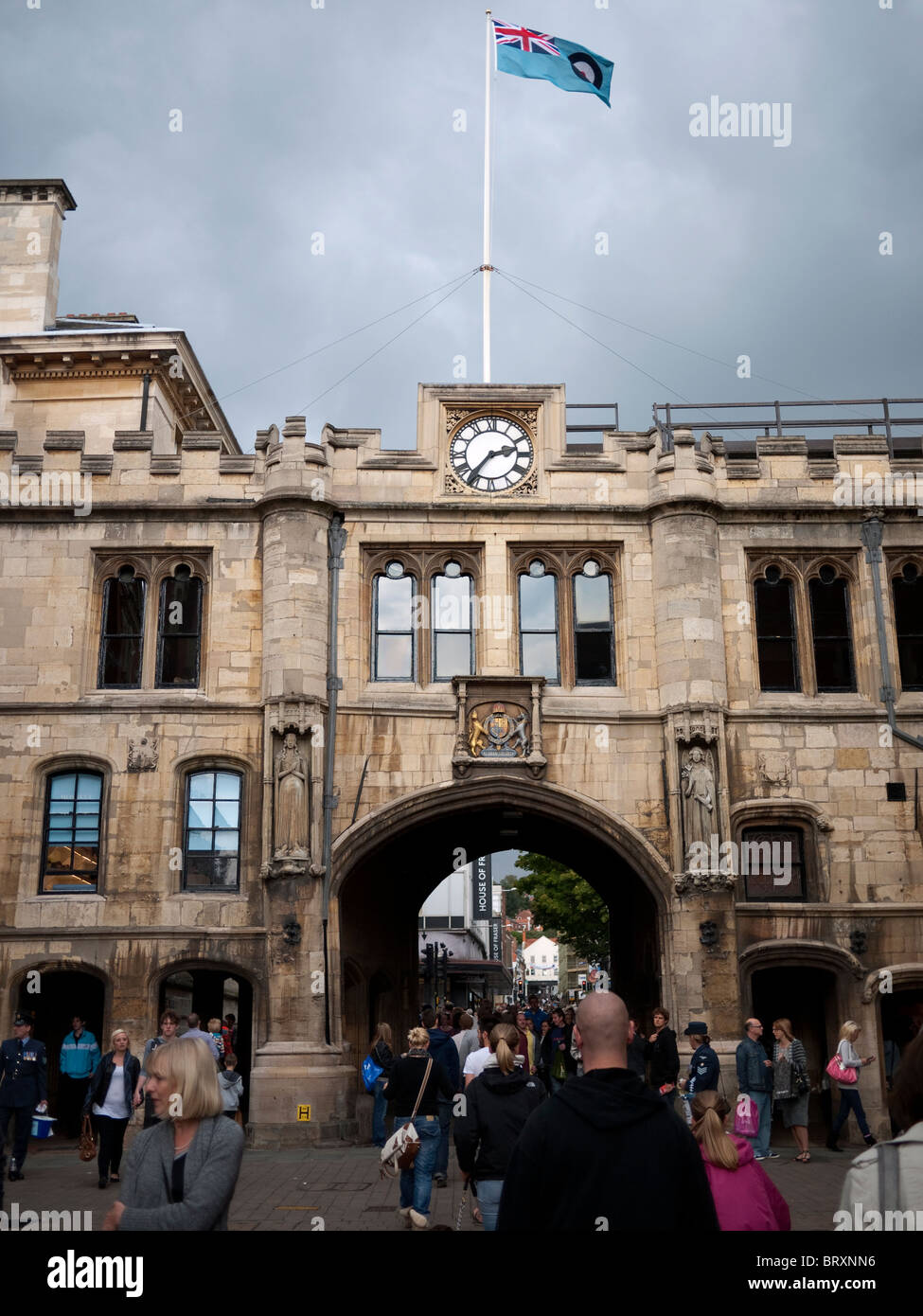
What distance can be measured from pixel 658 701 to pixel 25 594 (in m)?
11.3

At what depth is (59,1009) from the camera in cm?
2148

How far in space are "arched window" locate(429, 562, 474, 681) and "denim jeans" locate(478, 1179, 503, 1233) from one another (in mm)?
13891

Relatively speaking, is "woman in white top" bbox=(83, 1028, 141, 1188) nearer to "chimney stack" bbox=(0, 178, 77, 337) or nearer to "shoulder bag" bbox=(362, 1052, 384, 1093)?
"shoulder bag" bbox=(362, 1052, 384, 1093)

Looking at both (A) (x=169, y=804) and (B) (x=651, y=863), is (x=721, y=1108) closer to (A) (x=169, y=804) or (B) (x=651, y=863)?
(B) (x=651, y=863)

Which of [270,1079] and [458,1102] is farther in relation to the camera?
[270,1079]

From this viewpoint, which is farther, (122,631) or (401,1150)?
(122,631)

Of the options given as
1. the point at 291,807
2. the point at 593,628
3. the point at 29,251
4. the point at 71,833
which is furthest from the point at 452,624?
the point at 29,251

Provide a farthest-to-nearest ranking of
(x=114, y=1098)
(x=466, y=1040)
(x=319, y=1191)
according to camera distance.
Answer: (x=466, y=1040)
(x=114, y=1098)
(x=319, y=1191)

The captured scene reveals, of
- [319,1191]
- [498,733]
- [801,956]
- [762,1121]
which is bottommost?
[319,1191]

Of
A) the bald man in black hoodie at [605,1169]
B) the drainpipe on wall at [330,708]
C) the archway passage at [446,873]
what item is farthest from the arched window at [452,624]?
the bald man in black hoodie at [605,1169]

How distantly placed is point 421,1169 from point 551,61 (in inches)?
873

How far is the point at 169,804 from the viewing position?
2094cm

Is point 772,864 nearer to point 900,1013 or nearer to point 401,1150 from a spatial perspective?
point 900,1013
